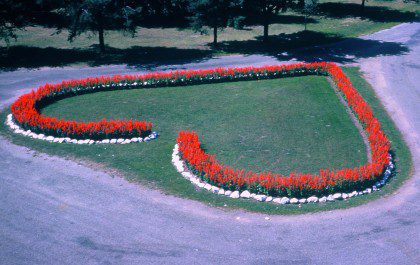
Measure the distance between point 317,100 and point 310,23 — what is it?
79.3 feet

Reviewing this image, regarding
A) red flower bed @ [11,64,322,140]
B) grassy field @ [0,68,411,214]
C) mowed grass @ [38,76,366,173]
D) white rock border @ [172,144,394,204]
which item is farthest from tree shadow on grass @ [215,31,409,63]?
white rock border @ [172,144,394,204]

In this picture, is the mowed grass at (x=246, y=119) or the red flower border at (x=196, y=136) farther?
the mowed grass at (x=246, y=119)

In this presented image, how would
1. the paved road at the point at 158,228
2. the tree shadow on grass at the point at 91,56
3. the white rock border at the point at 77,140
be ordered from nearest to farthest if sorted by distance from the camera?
the paved road at the point at 158,228, the white rock border at the point at 77,140, the tree shadow on grass at the point at 91,56

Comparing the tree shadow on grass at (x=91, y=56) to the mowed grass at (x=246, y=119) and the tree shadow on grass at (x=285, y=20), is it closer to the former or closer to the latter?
the mowed grass at (x=246, y=119)

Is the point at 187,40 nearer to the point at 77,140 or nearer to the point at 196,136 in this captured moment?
the point at 77,140

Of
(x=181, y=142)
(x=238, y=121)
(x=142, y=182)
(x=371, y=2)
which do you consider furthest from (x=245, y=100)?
(x=371, y=2)

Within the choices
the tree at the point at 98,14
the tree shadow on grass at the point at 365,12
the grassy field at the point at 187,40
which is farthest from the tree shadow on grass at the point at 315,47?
the tree shadow on grass at the point at 365,12

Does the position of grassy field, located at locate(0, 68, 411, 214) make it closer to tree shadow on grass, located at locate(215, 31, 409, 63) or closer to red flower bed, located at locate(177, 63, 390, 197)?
red flower bed, located at locate(177, 63, 390, 197)

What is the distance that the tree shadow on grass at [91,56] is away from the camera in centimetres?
3041

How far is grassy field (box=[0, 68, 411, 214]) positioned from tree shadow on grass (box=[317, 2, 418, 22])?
914 inches

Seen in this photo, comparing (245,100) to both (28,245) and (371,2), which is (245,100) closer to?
(28,245)

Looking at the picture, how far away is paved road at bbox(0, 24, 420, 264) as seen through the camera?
1070cm

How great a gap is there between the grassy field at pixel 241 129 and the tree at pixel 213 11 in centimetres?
930

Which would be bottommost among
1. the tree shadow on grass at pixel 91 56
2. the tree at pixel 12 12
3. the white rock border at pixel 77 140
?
the white rock border at pixel 77 140
